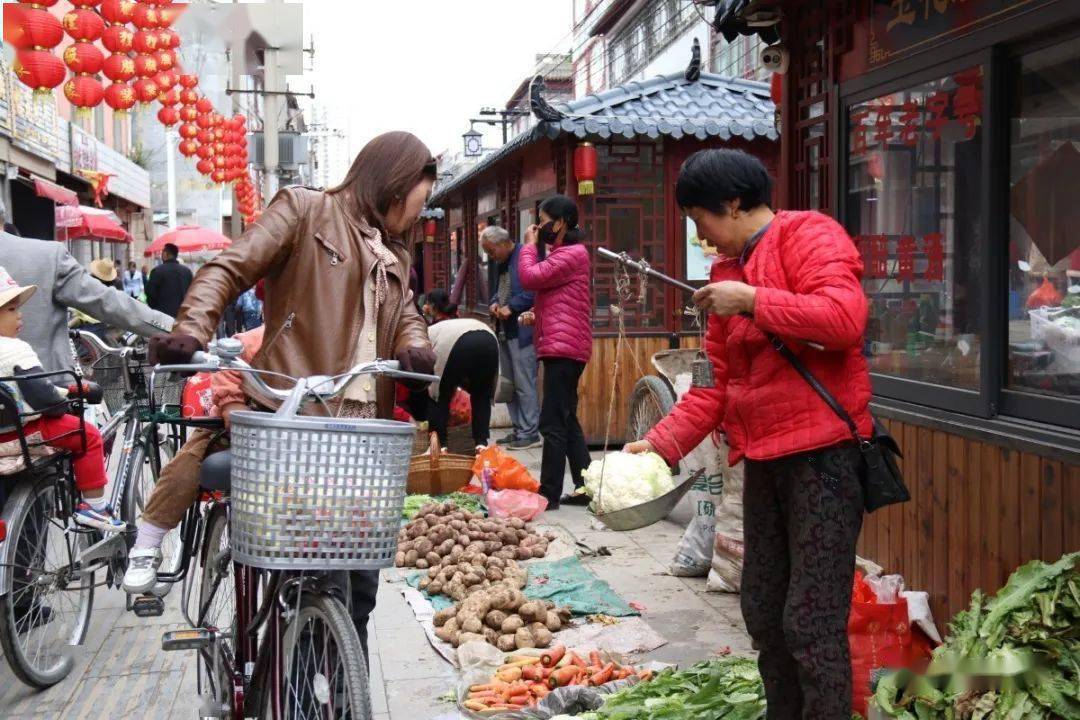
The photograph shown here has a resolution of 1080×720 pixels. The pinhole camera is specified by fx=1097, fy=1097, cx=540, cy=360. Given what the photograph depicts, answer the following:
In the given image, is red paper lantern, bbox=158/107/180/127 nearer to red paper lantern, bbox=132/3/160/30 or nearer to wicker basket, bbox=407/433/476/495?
red paper lantern, bbox=132/3/160/30

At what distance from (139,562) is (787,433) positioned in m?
2.28

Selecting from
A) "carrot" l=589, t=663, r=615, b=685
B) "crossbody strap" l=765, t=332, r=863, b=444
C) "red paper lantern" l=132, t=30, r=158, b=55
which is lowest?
"carrot" l=589, t=663, r=615, b=685

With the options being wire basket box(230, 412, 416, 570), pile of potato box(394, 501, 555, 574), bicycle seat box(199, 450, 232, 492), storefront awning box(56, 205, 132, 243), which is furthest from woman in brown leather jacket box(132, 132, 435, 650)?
storefront awning box(56, 205, 132, 243)

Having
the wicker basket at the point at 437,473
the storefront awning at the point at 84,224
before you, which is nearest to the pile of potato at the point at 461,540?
the wicker basket at the point at 437,473

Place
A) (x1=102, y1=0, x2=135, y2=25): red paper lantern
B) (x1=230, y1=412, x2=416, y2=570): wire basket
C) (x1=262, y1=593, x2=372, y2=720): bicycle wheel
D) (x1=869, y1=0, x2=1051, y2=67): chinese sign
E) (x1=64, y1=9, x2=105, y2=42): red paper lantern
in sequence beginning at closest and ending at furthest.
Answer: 1. (x1=230, y1=412, x2=416, y2=570): wire basket
2. (x1=262, y1=593, x2=372, y2=720): bicycle wheel
3. (x1=869, y1=0, x2=1051, y2=67): chinese sign
4. (x1=64, y1=9, x2=105, y2=42): red paper lantern
5. (x1=102, y1=0, x2=135, y2=25): red paper lantern

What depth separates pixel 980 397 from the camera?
4699 millimetres

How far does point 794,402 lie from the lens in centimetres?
334

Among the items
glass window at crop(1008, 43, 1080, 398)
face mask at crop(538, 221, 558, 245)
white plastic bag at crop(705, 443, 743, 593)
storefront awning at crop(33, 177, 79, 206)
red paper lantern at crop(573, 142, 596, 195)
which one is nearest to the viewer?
glass window at crop(1008, 43, 1080, 398)

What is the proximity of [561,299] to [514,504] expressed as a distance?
5.43 ft

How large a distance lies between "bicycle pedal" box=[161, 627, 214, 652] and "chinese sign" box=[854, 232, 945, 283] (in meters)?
3.46

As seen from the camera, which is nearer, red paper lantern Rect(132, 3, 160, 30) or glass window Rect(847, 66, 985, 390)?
glass window Rect(847, 66, 985, 390)

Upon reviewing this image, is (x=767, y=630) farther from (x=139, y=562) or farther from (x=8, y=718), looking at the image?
(x=8, y=718)

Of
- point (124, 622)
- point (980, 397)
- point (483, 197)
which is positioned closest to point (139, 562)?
point (124, 622)

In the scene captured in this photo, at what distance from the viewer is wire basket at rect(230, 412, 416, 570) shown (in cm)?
288
